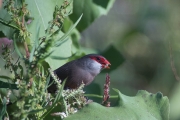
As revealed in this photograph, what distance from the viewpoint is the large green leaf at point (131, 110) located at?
1.48 metres

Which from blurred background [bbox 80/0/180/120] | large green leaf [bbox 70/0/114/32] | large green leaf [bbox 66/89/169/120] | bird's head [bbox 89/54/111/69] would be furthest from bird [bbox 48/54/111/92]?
blurred background [bbox 80/0/180/120]

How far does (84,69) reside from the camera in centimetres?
320

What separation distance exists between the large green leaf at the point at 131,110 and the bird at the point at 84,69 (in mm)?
1082

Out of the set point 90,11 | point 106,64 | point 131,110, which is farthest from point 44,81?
point 106,64

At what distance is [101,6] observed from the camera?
2578 millimetres

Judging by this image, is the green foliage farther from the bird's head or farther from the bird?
the bird's head

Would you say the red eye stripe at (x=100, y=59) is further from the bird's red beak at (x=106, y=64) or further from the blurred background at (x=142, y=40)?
the blurred background at (x=142, y=40)

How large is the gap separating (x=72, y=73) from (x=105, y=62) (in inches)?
10.9

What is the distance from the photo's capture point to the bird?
2831mm

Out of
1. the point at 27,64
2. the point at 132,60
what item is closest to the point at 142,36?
the point at 132,60

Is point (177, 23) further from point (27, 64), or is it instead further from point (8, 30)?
point (27, 64)

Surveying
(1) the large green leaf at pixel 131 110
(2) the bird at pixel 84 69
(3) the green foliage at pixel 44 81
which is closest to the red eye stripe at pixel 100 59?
(2) the bird at pixel 84 69

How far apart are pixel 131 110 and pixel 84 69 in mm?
1614

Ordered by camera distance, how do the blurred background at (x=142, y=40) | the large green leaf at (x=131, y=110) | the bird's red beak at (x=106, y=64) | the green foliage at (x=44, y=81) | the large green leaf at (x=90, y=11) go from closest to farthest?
the green foliage at (x=44, y=81) < the large green leaf at (x=131, y=110) < the large green leaf at (x=90, y=11) < the bird's red beak at (x=106, y=64) < the blurred background at (x=142, y=40)
